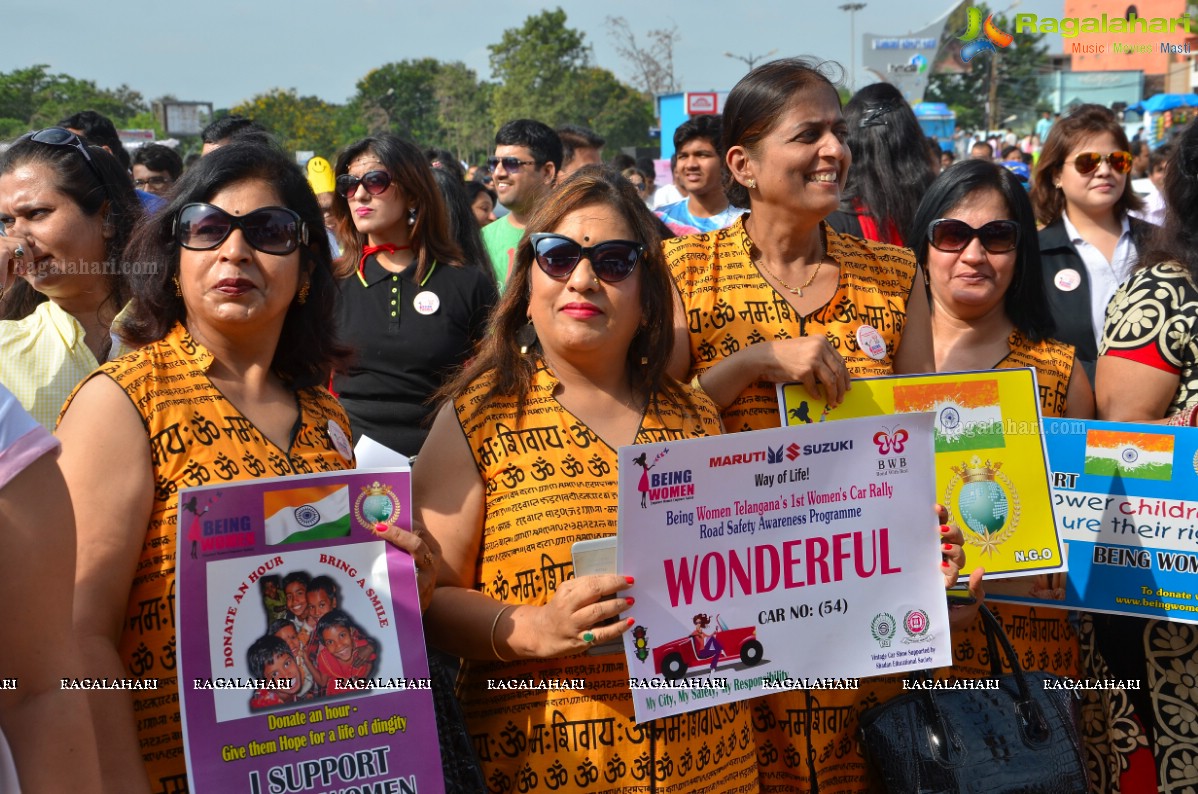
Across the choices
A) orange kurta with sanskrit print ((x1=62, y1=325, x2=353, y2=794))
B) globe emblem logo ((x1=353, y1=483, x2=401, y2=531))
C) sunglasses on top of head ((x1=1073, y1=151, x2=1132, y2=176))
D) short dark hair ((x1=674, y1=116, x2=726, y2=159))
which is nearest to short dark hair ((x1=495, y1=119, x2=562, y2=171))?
short dark hair ((x1=674, y1=116, x2=726, y2=159))

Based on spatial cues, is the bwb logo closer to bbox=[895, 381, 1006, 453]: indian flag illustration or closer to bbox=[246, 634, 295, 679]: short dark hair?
bbox=[895, 381, 1006, 453]: indian flag illustration

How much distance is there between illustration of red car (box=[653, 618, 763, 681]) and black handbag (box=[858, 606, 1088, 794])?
0.60 m

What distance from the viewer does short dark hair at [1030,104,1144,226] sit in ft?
19.0

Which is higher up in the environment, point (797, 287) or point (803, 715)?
point (797, 287)

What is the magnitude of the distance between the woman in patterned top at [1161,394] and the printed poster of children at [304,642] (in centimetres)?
228

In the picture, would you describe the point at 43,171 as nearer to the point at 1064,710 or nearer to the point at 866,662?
the point at 866,662

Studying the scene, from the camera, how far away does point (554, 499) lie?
248 centimetres

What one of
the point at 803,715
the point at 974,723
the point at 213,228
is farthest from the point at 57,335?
the point at 974,723

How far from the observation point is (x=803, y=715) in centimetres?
293

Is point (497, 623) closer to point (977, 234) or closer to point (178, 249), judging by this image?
point (178, 249)

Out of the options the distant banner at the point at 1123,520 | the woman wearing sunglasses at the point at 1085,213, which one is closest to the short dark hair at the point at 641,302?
the distant banner at the point at 1123,520

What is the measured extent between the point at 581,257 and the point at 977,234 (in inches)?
61.7

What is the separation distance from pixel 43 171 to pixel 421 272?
222cm

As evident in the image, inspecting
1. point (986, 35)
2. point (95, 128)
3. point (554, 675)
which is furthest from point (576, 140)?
point (986, 35)
